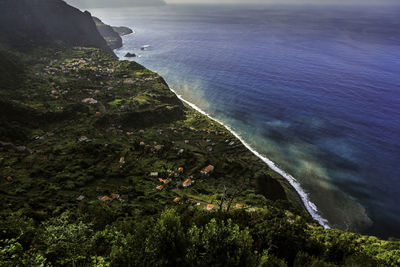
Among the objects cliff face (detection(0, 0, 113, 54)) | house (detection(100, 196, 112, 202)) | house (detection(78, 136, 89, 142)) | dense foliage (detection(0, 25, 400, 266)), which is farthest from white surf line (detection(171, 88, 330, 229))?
cliff face (detection(0, 0, 113, 54))

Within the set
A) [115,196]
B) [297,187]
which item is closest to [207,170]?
[115,196]

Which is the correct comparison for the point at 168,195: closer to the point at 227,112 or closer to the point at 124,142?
the point at 124,142

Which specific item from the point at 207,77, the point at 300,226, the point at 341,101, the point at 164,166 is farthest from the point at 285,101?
the point at 300,226

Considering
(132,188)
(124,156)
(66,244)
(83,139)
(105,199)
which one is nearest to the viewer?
(66,244)

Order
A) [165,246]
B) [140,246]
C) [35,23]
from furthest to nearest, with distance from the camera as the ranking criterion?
[35,23] < [140,246] < [165,246]

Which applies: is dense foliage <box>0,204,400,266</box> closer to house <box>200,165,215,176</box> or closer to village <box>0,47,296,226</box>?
→ village <box>0,47,296,226</box>

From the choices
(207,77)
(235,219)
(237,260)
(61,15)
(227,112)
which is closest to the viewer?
(237,260)

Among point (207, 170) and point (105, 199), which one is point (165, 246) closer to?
point (105, 199)
